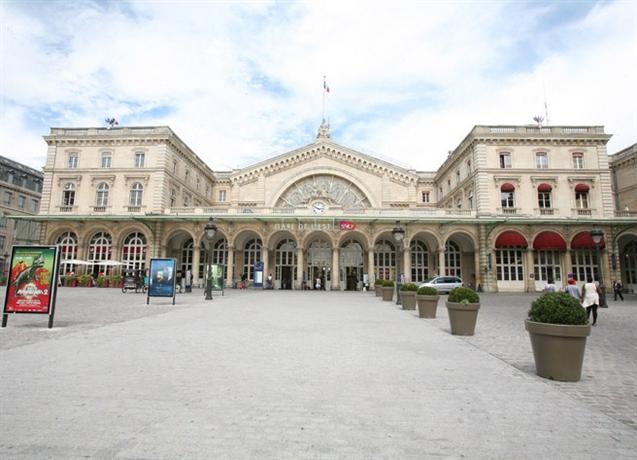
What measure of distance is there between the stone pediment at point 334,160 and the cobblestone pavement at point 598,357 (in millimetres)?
29035

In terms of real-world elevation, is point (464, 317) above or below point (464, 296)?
below

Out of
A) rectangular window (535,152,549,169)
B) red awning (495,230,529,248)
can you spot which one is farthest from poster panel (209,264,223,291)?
rectangular window (535,152,549,169)

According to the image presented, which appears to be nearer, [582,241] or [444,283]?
[444,283]

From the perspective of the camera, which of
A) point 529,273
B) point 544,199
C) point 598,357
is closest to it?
point 598,357

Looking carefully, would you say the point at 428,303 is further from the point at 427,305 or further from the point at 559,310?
the point at 559,310

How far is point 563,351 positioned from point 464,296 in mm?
4191

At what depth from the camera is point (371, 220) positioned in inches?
1241

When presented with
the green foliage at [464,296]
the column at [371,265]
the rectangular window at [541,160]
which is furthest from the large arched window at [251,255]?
the green foliage at [464,296]

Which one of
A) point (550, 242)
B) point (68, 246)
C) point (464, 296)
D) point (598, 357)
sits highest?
point (550, 242)

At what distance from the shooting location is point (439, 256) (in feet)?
106

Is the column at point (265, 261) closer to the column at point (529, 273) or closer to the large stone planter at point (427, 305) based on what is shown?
the large stone planter at point (427, 305)

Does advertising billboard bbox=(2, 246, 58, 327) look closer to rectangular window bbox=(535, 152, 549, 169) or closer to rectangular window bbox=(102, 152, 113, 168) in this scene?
rectangular window bbox=(102, 152, 113, 168)

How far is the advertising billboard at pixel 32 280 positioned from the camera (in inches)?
374

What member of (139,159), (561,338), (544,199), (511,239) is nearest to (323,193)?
(139,159)
